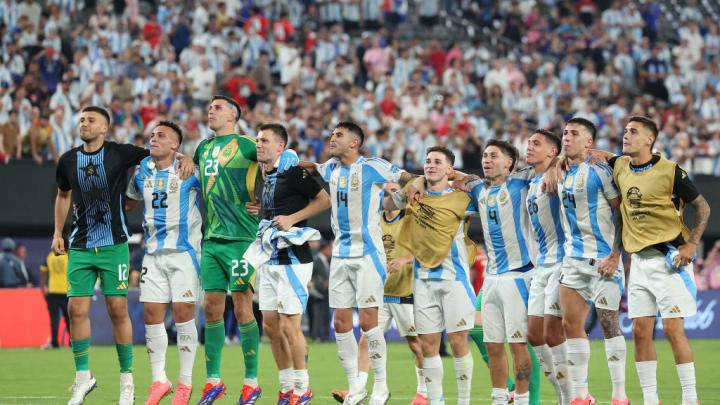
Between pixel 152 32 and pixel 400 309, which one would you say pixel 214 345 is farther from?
pixel 152 32

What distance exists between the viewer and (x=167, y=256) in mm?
10359

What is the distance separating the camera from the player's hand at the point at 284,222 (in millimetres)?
10039

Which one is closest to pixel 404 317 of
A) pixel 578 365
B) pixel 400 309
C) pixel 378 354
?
pixel 400 309

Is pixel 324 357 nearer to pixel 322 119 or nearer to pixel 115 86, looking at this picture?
pixel 322 119

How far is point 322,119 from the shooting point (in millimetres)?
23172

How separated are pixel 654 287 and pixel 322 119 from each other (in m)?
14.5

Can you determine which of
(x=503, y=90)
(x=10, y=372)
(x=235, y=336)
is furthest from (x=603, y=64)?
(x=10, y=372)

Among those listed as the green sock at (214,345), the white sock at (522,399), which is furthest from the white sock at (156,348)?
the white sock at (522,399)

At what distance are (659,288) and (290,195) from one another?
360cm

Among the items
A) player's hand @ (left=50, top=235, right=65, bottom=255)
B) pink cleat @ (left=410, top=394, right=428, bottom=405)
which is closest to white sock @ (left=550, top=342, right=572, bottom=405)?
pink cleat @ (left=410, top=394, right=428, bottom=405)

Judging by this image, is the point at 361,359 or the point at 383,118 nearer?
the point at 361,359

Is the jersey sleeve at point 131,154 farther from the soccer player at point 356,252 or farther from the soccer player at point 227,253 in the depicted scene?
the soccer player at point 356,252

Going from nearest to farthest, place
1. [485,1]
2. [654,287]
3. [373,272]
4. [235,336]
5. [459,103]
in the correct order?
[654,287] → [373,272] → [235,336] → [459,103] → [485,1]

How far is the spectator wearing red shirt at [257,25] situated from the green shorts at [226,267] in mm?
16217
